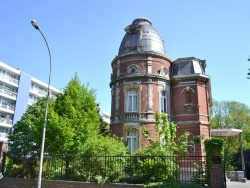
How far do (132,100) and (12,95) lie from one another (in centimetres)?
3193

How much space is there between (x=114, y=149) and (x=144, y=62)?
10.7 meters

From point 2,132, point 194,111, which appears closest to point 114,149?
point 194,111

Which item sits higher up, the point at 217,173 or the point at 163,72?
the point at 163,72

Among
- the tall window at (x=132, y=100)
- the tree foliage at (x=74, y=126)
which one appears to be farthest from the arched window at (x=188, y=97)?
the tree foliage at (x=74, y=126)

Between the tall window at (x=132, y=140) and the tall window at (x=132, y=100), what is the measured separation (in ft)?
7.00

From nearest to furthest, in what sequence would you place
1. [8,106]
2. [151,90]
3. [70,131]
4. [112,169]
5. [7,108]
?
1. [112,169]
2. [70,131]
3. [151,90]
4. [7,108]
5. [8,106]

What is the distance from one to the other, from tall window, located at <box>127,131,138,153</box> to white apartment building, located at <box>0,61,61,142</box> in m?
29.6

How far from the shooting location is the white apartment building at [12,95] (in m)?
46.1

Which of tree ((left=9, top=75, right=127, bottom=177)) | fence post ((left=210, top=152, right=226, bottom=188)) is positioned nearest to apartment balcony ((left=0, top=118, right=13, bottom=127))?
tree ((left=9, top=75, right=127, bottom=177))

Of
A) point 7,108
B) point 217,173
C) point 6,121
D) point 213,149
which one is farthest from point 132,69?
point 6,121

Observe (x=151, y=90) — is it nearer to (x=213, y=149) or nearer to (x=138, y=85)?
(x=138, y=85)

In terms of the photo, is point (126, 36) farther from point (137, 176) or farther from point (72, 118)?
point (137, 176)

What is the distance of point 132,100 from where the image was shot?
24.3 meters

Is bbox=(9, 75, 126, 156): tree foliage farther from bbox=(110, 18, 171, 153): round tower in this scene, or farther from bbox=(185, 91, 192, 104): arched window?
bbox=(185, 91, 192, 104): arched window
